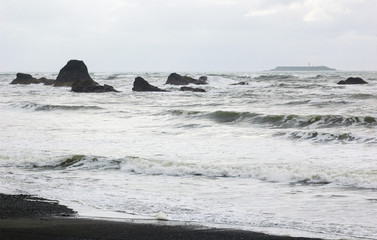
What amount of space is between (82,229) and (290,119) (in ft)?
51.0

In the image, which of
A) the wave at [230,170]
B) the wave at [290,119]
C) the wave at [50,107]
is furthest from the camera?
the wave at [50,107]

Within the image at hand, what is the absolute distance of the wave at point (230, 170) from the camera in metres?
9.84

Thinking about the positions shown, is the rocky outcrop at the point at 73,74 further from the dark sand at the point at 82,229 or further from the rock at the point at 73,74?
the dark sand at the point at 82,229

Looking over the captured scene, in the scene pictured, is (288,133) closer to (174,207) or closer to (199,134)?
(199,134)

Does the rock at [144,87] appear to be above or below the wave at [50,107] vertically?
above

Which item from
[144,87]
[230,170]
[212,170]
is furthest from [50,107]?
[230,170]

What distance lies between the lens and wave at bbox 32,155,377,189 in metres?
9.84

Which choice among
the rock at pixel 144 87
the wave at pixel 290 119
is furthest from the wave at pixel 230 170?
the rock at pixel 144 87

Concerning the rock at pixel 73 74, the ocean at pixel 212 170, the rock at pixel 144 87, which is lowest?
the ocean at pixel 212 170

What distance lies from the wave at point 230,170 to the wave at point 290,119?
29.5 ft

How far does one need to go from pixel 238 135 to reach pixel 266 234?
10986 millimetres

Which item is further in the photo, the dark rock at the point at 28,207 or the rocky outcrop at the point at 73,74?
the rocky outcrop at the point at 73,74

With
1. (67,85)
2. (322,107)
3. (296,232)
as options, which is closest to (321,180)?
(296,232)

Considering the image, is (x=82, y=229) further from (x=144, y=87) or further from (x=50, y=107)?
(x=144, y=87)
